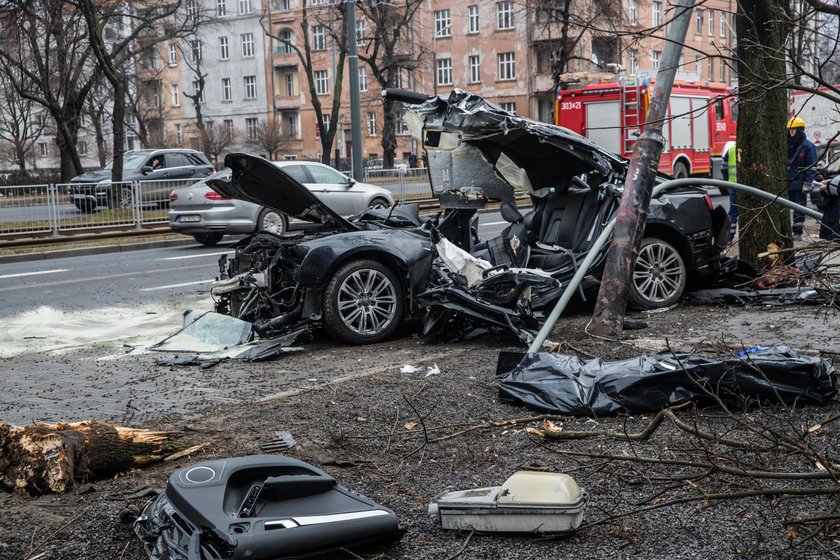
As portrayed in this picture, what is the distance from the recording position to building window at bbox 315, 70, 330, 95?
7144cm

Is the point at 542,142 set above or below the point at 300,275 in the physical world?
above

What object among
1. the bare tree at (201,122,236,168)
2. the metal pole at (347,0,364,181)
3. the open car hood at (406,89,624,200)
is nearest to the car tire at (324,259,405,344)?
the open car hood at (406,89,624,200)

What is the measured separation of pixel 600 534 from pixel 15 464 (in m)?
2.73

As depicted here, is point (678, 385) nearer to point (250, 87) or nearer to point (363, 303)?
point (363, 303)

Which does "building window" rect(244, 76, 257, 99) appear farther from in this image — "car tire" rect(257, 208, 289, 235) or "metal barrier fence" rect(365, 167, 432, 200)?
"car tire" rect(257, 208, 289, 235)

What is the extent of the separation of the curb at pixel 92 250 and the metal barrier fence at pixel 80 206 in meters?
1.63

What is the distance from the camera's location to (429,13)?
6362cm

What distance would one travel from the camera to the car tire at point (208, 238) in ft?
61.3

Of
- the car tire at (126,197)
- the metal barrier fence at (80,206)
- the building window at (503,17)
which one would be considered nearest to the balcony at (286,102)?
the building window at (503,17)

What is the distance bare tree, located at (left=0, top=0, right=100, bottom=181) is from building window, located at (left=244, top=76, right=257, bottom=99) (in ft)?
118

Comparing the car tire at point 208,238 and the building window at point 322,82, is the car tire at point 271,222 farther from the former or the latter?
the building window at point 322,82

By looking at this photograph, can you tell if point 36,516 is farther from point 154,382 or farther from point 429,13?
point 429,13

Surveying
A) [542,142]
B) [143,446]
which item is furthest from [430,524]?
[542,142]

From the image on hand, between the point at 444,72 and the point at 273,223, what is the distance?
4725cm
